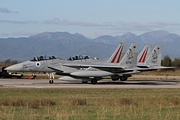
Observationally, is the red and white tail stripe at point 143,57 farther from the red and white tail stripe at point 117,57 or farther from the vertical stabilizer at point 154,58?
the red and white tail stripe at point 117,57

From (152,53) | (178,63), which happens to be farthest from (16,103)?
(178,63)

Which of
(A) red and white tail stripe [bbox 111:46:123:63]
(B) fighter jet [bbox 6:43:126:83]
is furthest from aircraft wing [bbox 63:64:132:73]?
(A) red and white tail stripe [bbox 111:46:123:63]

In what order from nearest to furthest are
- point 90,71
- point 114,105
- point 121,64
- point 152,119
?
point 152,119 < point 114,105 < point 90,71 < point 121,64

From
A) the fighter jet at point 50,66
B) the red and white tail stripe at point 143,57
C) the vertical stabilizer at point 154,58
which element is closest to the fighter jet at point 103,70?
the fighter jet at point 50,66

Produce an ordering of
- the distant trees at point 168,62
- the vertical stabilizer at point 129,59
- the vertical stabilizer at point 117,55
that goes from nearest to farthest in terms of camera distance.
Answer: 1. the vertical stabilizer at point 129,59
2. the vertical stabilizer at point 117,55
3. the distant trees at point 168,62

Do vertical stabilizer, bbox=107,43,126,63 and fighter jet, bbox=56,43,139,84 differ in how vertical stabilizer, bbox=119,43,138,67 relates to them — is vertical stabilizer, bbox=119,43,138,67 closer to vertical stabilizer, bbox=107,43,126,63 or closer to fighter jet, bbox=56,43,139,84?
fighter jet, bbox=56,43,139,84

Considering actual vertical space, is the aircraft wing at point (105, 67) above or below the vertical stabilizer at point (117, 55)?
below

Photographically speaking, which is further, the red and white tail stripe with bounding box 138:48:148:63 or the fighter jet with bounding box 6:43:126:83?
the red and white tail stripe with bounding box 138:48:148:63

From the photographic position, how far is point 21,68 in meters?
53.5

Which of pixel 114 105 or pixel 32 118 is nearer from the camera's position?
pixel 32 118

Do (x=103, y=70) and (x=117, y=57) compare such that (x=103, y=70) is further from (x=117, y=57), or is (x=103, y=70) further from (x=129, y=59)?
(x=117, y=57)

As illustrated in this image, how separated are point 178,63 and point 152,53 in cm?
6756

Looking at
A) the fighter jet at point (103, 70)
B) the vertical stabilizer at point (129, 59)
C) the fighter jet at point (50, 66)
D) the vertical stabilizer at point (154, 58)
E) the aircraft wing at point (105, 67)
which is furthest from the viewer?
the vertical stabilizer at point (154, 58)

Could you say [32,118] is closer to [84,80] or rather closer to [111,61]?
[84,80]
